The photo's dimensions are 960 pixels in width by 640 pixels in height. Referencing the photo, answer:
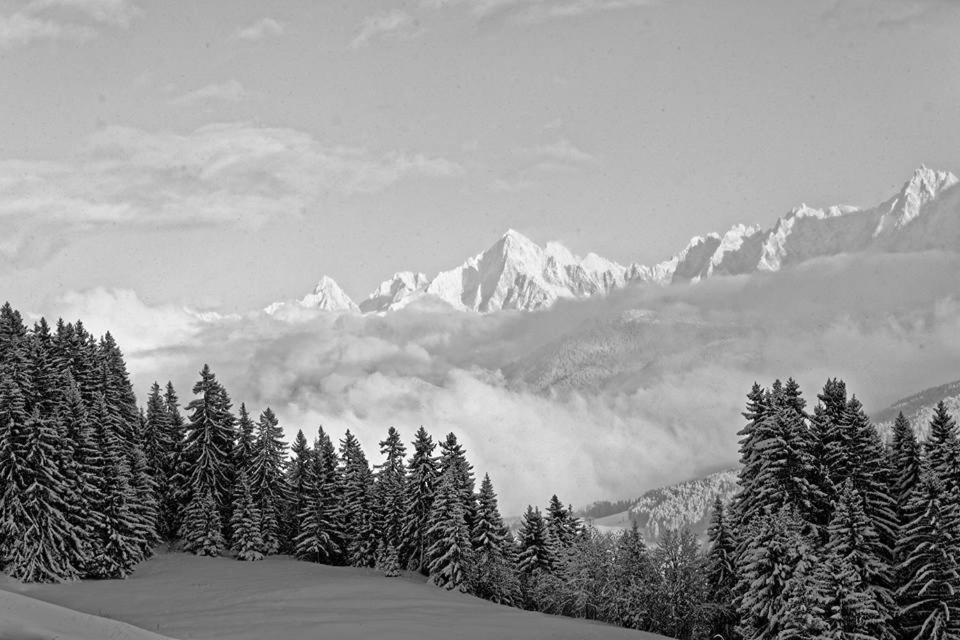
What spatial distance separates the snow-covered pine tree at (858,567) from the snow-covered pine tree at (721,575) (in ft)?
40.0

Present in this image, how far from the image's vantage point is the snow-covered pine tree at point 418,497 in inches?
3211

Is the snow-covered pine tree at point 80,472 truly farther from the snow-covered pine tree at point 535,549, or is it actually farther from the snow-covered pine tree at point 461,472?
the snow-covered pine tree at point 535,549

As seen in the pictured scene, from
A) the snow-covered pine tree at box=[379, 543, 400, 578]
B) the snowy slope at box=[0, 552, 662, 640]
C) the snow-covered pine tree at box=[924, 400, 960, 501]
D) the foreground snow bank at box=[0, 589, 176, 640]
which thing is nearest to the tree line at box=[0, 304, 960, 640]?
the snow-covered pine tree at box=[924, 400, 960, 501]

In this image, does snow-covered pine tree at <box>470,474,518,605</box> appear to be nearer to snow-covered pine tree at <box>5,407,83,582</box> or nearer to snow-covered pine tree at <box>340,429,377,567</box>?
snow-covered pine tree at <box>340,429,377,567</box>

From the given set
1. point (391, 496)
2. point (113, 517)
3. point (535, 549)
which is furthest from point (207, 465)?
point (535, 549)

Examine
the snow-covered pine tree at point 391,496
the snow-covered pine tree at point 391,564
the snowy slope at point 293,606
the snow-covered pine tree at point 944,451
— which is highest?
the snow-covered pine tree at point 944,451

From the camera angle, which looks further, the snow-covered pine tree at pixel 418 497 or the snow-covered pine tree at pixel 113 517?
the snow-covered pine tree at pixel 418 497

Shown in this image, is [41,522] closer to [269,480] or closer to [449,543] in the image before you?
[269,480]

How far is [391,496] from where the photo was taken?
278ft

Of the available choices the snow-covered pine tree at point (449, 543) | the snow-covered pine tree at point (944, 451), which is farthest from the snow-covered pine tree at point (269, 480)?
the snow-covered pine tree at point (944, 451)

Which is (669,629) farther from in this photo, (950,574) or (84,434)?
(84,434)

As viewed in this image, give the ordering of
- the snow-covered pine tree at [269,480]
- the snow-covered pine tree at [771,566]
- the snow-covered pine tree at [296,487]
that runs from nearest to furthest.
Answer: the snow-covered pine tree at [771,566] → the snow-covered pine tree at [269,480] → the snow-covered pine tree at [296,487]

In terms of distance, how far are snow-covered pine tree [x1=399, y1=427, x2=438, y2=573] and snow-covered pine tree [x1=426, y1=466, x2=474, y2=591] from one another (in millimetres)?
4828

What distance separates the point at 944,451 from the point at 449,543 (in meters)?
38.6
